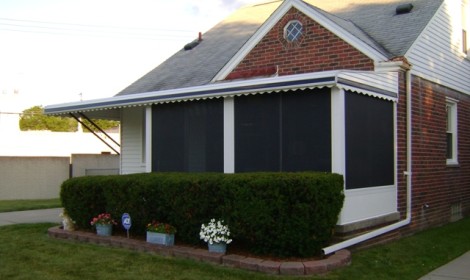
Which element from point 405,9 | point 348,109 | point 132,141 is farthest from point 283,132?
point 132,141

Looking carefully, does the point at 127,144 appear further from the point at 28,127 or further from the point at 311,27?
the point at 28,127

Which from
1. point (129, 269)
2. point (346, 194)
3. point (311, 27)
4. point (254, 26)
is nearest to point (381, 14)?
point (311, 27)

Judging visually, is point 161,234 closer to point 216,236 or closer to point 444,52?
point 216,236

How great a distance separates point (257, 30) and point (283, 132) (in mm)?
3546

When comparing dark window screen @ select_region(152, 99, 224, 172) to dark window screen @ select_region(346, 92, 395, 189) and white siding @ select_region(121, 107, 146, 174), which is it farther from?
white siding @ select_region(121, 107, 146, 174)

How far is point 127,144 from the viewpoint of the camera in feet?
50.1

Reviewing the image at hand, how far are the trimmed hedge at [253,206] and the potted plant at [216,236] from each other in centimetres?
11

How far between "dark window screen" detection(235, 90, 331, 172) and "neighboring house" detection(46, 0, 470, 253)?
18 mm

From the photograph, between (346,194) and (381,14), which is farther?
(381,14)

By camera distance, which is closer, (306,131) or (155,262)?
(155,262)

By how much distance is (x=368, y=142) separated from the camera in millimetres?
9039

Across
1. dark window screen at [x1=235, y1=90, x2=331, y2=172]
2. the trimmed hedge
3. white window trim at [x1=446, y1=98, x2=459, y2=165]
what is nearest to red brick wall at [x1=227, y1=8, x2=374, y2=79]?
dark window screen at [x1=235, y1=90, x2=331, y2=172]

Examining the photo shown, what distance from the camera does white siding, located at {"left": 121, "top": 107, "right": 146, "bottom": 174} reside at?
14898 millimetres

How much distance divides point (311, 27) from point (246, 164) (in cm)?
348
